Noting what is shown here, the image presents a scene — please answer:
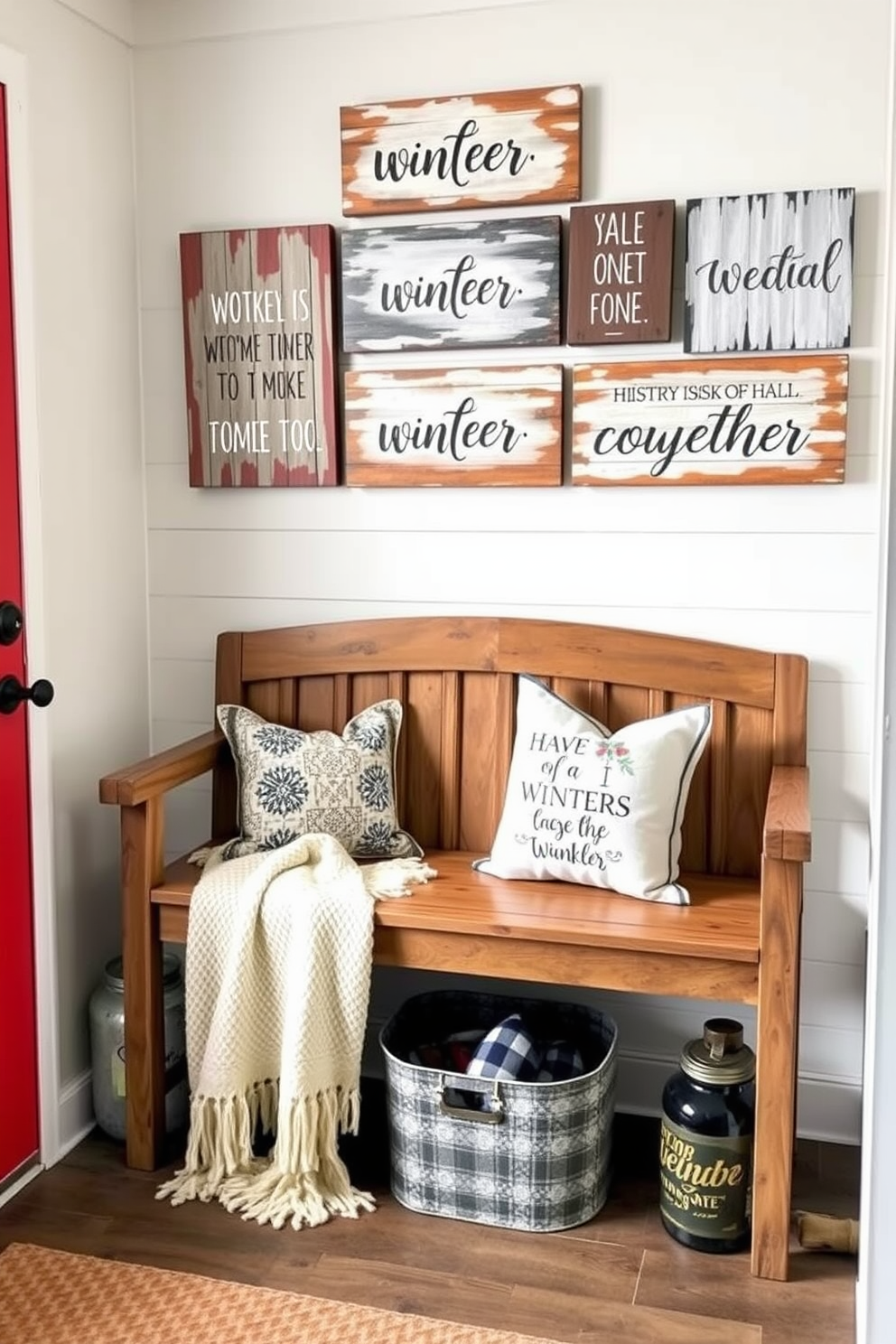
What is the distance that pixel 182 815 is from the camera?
9.78 ft

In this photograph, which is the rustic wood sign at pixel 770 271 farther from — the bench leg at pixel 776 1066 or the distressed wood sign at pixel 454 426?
the bench leg at pixel 776 1066

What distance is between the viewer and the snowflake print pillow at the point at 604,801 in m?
2.39

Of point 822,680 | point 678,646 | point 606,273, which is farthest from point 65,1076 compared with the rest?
point 606,273

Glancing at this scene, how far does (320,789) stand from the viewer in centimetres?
258

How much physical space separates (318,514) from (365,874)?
80cm

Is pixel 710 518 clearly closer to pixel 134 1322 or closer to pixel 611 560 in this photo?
pixel 611 560

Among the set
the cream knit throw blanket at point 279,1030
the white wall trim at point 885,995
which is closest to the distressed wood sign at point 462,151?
the white wall trim at point 885,995

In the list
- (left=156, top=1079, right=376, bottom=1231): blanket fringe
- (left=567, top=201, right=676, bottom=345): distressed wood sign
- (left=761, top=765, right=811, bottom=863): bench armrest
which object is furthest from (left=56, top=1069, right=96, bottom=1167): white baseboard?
(left=567, top=201, right=676, bottom=345): distressed wood sign

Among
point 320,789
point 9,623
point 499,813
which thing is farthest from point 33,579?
point 499,813

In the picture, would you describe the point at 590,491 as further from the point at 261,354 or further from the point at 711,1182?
the point at 711,1182

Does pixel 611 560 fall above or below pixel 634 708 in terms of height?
above

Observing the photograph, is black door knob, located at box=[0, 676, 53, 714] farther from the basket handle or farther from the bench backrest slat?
the basket handle

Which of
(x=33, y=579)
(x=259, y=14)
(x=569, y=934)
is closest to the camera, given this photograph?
(x=569, y=934)

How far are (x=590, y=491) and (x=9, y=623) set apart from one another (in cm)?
115
